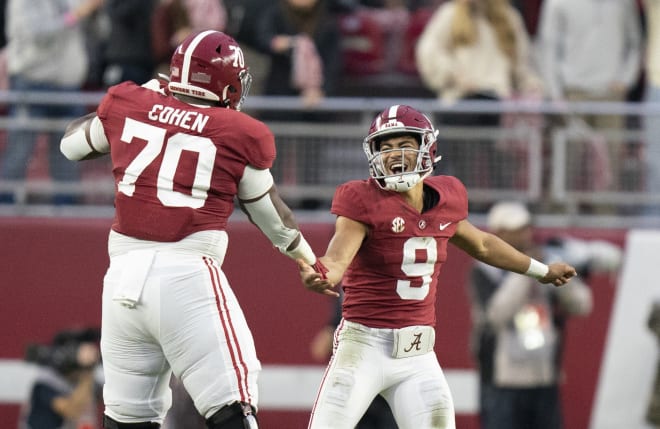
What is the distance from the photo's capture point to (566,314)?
1029cm

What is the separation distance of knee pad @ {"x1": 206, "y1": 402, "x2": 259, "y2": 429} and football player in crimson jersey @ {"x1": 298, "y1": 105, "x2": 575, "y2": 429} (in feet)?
2.17

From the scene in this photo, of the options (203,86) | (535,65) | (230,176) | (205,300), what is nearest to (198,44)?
(203,86)

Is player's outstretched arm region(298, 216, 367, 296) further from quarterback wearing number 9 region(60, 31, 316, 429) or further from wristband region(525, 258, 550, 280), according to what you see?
wristband region(525, 258, 550, 280)

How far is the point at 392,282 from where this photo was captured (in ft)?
22.4

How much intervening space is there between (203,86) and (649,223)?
561 centimetres

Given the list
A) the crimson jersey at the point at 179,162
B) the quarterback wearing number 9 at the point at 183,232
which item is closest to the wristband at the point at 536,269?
the quarterback wearing number 9 at the point at 183,232

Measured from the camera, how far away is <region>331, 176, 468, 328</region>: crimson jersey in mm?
6754

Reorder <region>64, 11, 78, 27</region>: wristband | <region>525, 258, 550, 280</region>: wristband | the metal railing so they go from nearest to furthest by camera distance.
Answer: <region>525, 258, 550, 280</region>: wristband < <region>64, 11, 78, 27</region>: wristband < the metal railing

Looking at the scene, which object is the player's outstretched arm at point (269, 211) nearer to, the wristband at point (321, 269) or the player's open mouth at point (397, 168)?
the wristband at point (321, 269)

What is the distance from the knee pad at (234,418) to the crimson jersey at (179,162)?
2.47 ft

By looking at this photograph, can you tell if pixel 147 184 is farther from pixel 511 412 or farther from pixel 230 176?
pixel 511 412

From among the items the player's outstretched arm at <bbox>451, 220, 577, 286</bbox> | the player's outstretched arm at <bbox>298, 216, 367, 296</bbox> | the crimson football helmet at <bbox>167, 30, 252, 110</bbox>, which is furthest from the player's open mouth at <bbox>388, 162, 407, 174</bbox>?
the crimson football helmet at <bbox>167, 30, 252, 110</bbox>

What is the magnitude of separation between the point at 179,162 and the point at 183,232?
0.97 feet

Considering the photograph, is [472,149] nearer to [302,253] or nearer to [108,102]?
[302,253]
